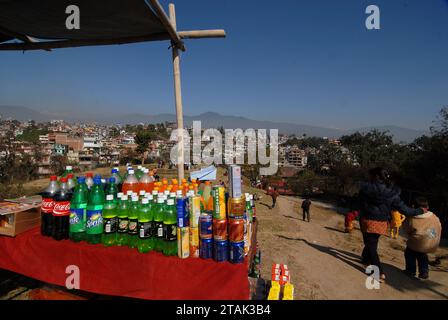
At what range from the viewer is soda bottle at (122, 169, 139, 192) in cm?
328

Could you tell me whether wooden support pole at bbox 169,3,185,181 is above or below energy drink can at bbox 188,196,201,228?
above

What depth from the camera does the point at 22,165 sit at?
95.4 ft

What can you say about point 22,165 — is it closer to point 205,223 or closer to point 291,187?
point 291,187

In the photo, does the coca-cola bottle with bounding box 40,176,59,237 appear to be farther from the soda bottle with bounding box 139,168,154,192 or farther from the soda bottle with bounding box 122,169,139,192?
the soda bottle with bounding box 139,168,154,192

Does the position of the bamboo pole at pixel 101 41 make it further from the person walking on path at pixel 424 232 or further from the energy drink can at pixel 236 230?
the person walking on path at pixel 424 232

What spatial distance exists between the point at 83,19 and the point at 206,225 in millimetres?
3580

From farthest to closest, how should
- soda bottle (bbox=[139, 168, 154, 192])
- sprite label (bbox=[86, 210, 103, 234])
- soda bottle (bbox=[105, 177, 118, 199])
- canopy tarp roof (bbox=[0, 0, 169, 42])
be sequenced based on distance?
soda bottle (bbox=[139, 168, 154, 192]), canopy tarp roof (bbox=[0, 0, 169, 42]), soda bottle (bbox=[105, 177, 118, 199]), sprite label (bbox=[86, 210, 103, 234])

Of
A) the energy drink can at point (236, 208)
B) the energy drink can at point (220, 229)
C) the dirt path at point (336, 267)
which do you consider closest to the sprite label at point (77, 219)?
the energy drink can at point (220, 229)

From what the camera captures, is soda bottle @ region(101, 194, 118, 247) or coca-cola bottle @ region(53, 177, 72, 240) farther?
coca-cola bottle @ region(53, 177, 72, 240)

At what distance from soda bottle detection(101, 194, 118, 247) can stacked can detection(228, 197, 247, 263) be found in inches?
48.4

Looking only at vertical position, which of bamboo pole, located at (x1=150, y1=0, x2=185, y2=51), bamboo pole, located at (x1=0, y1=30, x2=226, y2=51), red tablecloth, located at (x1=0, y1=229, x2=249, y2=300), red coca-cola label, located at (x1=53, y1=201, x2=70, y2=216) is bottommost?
red tablecloth, located at (x1=0, y1=229, x2=249, y2=300)

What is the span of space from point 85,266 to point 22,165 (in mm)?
34380

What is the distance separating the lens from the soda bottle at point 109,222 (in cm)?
254

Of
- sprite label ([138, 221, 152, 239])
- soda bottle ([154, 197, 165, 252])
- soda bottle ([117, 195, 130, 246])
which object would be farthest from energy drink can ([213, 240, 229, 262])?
soda bottle ([117, 195, 130, 246])
